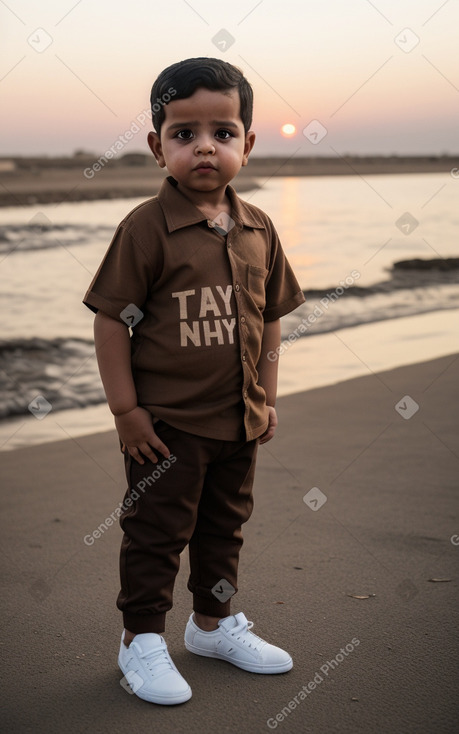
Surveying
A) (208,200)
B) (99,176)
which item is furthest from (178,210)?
(99,176)

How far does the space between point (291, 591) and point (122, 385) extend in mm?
937

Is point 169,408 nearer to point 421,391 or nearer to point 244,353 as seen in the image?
point 244,353

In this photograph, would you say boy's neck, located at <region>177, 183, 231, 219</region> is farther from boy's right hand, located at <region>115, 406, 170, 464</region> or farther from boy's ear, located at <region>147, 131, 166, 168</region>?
boy's right hand, located at <region>115, 406, 170, 464</region>

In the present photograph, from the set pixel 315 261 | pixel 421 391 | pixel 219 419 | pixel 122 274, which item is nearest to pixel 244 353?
pixel 219 419

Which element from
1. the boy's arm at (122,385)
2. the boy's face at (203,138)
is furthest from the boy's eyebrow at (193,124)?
the boy's arm at (122,385)

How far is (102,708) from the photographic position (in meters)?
1.92

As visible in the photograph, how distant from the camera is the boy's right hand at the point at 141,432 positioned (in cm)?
195

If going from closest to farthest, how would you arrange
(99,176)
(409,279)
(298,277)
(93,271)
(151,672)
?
(151,672), (298,277), (409,279), (93,271), (99,176)

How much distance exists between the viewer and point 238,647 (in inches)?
83.7

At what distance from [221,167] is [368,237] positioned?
14.7m

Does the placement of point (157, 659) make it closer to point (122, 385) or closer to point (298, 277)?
point (122, 385)

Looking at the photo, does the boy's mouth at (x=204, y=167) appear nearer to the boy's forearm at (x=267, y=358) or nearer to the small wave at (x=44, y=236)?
the boy's forearm at (x=267, y=358)

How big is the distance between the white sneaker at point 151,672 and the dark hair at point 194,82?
126cm

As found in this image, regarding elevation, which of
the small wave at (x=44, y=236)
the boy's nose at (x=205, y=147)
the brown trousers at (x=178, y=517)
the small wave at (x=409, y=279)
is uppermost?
the small wave at (x=44, y=236)
